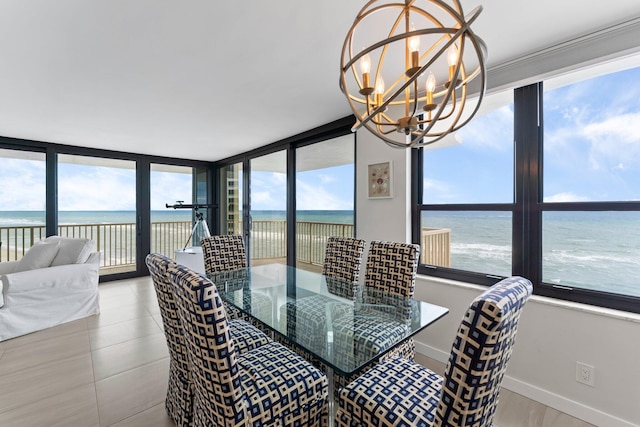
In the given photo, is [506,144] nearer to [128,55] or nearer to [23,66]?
[128,55]

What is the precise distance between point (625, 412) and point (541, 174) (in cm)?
153

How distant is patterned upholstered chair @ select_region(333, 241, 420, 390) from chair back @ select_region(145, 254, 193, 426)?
0.83 m

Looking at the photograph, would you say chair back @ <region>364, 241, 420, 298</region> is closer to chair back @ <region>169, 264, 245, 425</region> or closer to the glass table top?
the glass table top

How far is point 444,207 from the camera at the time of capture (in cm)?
264

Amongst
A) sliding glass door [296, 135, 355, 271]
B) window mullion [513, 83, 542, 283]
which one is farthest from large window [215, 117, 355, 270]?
window mullion [513, 83, 542, 283]

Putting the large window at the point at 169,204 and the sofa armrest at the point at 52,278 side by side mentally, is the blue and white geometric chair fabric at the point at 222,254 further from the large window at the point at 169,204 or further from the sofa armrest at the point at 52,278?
the large window at the point at 169,204

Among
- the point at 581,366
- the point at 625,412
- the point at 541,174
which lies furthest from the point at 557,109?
the point at 625,412

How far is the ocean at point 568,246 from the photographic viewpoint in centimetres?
182

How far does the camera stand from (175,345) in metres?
1.52

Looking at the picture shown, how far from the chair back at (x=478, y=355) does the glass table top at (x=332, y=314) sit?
0.46m

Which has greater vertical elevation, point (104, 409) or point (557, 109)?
point (557, 109)

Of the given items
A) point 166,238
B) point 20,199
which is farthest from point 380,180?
point 20,199

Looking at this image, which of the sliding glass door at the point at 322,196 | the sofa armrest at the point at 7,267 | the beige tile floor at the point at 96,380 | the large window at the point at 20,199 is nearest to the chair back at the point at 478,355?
the beige tile floor at the point at 96,380

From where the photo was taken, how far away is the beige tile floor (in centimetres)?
177
